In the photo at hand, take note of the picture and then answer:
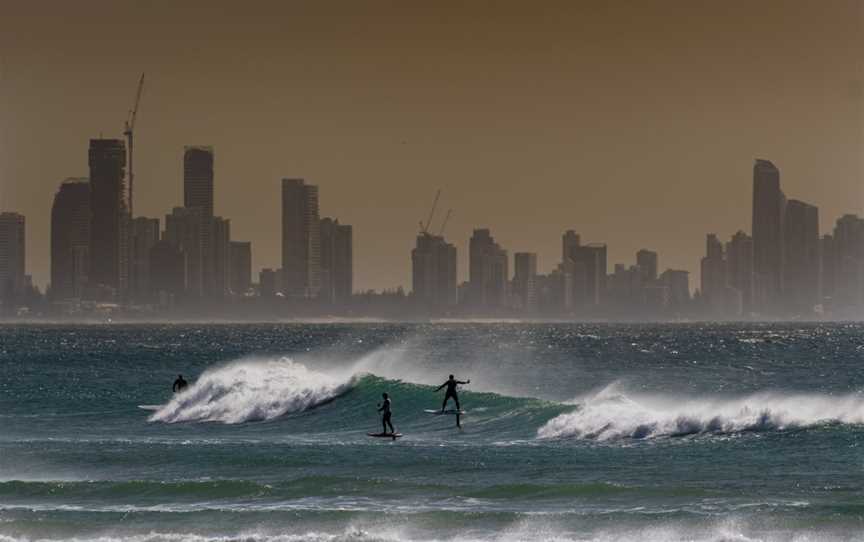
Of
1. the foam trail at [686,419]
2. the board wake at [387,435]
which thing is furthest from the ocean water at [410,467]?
the board wake at [387,435]

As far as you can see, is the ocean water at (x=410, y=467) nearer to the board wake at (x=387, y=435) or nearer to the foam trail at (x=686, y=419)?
the foam trail at (x=686, y=419)

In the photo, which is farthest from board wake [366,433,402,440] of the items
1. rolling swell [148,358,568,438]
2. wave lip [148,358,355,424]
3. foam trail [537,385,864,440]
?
wave lip [148,358,355,424]

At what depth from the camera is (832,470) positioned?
37.8 m

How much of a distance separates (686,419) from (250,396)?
20.0 metres

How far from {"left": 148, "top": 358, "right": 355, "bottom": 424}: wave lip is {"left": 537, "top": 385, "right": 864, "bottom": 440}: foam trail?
13.6 metres

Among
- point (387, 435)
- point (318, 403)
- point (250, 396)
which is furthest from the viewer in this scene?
point (250, 396)

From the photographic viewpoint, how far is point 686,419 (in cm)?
4547

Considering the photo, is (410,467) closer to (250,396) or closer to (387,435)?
(387,435)

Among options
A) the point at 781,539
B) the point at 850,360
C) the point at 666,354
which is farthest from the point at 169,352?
the point at 781,539

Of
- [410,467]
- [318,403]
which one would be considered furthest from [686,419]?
[318,403]

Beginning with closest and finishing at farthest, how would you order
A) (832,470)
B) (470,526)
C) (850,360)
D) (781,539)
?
(781,539) < (470,526) < (832,470) < (850,360)

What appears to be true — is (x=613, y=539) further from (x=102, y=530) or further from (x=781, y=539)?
(x=102, y=530)

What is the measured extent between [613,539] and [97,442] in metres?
21.3

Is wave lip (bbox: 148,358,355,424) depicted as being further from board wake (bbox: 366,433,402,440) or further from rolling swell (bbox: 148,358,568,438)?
board wake (bbox: 366,433,402,440)
